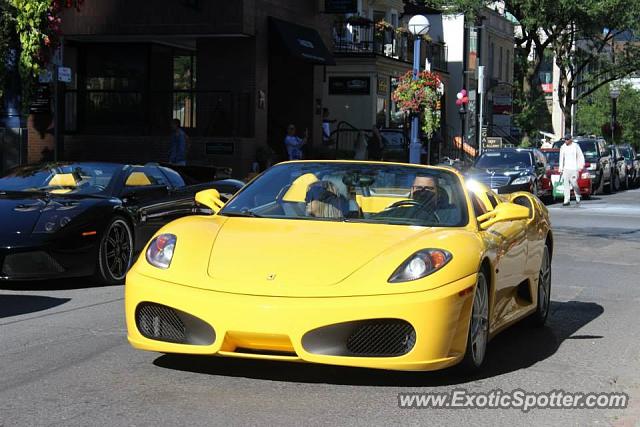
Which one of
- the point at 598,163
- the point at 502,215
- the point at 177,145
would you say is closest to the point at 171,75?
the point at 177,145

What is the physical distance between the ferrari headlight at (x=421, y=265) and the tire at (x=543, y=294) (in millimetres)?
2342

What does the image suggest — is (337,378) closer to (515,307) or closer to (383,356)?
(383,356)

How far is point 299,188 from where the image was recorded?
725 cm

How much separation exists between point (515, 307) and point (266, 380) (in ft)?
7.25

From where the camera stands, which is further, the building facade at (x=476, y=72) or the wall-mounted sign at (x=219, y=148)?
the building facade at (x=476, y=72)

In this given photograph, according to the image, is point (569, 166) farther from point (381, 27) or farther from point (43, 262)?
point (381, 27)

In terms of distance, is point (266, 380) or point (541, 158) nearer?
point (266, 380)

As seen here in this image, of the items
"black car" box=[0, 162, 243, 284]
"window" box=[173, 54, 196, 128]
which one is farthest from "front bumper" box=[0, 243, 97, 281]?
"window" box=[173, 54, 196, 128]

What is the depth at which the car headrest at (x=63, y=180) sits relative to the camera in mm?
11039

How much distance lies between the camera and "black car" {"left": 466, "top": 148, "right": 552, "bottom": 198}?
2497 centimetres

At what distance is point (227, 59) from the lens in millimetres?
27703

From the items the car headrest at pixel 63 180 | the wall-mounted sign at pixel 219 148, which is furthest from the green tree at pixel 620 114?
the car headrest at pixel 63 180

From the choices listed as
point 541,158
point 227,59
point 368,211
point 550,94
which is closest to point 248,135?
point 227,59

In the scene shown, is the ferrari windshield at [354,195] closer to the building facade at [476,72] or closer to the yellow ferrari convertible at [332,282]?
the yellow ferrari convertible at [332,282]
